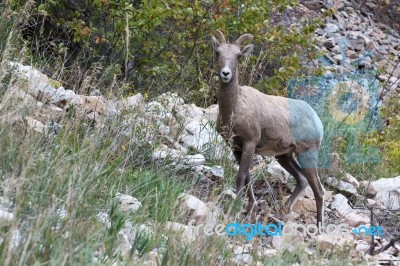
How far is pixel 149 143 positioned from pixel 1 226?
3.92 metres

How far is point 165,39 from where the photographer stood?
35.4ft

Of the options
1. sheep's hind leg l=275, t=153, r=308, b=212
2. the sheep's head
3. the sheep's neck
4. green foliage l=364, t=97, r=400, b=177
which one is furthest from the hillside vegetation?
the sheep's head

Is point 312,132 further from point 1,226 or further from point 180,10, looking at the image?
point 1,226

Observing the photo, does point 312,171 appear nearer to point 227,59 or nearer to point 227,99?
point 227,99

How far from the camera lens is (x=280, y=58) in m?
12.0

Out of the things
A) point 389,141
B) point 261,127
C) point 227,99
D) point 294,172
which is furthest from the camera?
point 389,141

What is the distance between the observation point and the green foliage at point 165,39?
1021 cm

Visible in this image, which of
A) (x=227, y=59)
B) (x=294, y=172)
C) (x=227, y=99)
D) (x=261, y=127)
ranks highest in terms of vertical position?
(x=227, y=59)

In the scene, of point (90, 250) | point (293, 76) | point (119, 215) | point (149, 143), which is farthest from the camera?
point (293, 76)

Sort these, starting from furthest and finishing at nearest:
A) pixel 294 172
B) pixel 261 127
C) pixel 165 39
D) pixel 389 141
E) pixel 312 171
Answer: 1. pixel 389 141
2. pixel 165 39
3. pixel 294 172
4. pixel 312 171
5. pixel 261 127

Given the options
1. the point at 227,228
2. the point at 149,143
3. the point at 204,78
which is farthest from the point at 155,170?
the point at 204,78

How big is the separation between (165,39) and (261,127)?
3272mm

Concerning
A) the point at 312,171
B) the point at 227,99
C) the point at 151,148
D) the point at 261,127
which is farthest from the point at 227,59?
the point at 312,171

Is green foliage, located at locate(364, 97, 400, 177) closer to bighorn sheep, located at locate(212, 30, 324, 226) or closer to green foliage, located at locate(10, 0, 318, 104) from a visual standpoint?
green foliage, located at locate(10, 0, 318, 104)
